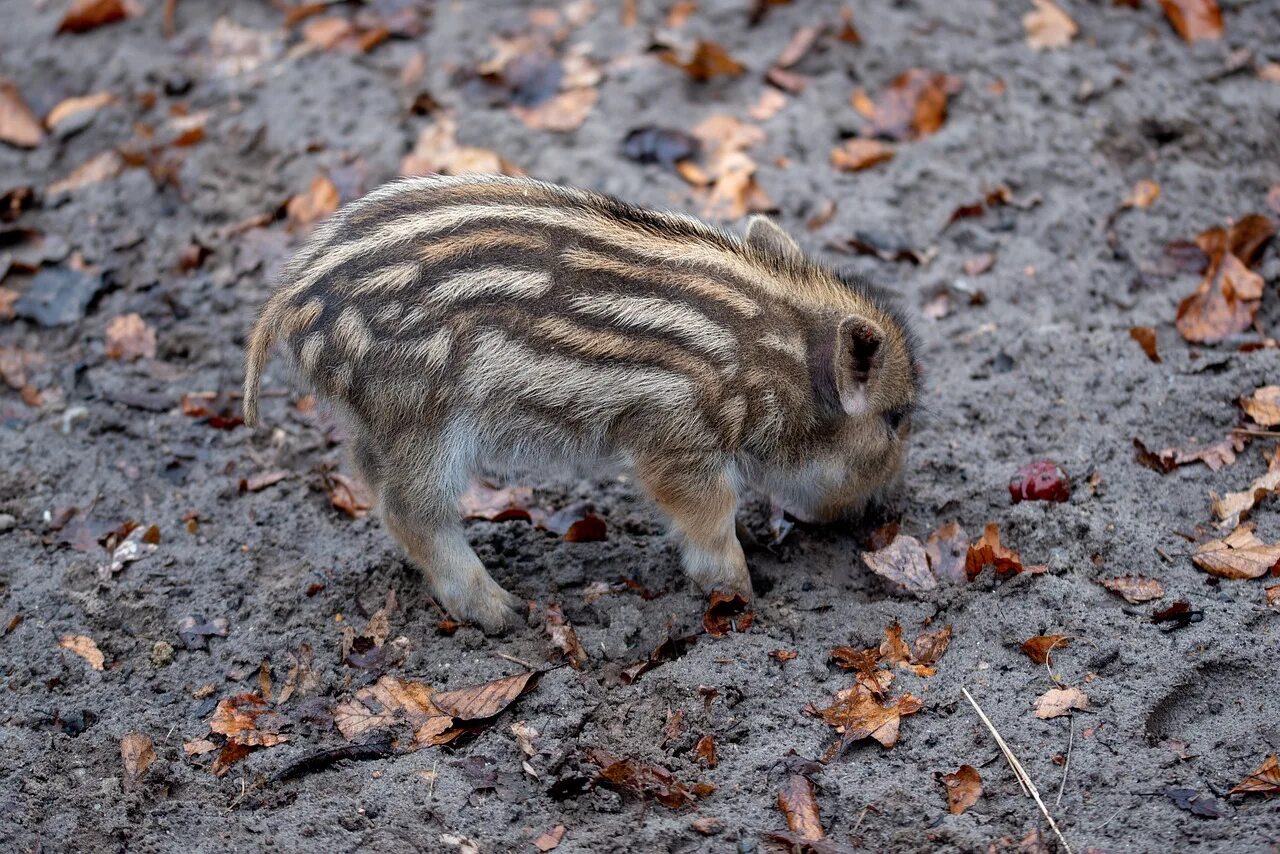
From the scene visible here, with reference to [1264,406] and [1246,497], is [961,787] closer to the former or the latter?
[1246,497]

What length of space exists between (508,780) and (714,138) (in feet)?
12.7

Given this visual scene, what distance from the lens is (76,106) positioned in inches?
290

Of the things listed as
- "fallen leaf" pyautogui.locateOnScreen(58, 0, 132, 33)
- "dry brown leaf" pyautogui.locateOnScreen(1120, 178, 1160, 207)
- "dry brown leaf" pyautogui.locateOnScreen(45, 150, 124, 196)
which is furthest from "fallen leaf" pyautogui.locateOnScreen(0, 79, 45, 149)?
"dry brown leaf" pyautogui.locateOnScreen(1120, 178, 1160, 207)

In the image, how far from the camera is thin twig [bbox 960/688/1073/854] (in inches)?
140

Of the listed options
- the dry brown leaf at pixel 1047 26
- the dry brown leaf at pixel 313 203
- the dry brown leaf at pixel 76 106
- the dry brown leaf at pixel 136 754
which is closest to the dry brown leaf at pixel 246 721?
the dry brown leaf at pixel 136 754

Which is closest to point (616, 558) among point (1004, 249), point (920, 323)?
point (920, 323)

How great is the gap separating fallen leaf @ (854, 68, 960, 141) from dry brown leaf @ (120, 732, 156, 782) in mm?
4464

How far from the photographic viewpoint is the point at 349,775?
3979 millimetres

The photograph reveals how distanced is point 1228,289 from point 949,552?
1.91 meters

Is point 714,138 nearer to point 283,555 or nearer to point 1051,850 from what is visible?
point 283,555

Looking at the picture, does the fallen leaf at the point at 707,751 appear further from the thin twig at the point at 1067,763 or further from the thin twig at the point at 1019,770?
the thin twig at the point at 1067,763

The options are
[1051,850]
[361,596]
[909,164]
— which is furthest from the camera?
[909,164]

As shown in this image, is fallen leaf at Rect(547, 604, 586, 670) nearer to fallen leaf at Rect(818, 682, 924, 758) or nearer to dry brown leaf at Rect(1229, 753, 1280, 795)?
fallen leaf at Rect(818, 682, 924, 758)

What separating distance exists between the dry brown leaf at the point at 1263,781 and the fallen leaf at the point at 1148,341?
210 cm
